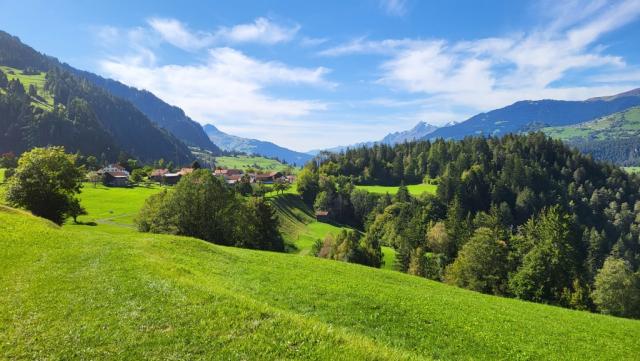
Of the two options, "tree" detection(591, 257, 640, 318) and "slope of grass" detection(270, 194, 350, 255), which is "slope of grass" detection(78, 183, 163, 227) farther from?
"tree" detection(591, 257, 640, 318)

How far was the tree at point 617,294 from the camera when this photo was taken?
225 feet

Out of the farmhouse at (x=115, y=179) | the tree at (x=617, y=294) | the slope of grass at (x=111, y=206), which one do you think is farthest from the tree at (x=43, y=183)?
the farmhouse at (x=115, y=179)

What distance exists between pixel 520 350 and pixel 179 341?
16.9 meters

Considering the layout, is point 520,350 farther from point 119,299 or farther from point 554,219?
point 554,219

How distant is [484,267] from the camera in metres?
75.8

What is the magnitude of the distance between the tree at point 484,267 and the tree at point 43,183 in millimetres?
75306

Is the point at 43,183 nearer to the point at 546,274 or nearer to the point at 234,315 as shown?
the point at 234,315

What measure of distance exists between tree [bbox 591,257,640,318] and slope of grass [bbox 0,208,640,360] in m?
51.4

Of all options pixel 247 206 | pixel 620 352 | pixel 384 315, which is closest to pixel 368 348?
pixel 384 315

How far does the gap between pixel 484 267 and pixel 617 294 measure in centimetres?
2228

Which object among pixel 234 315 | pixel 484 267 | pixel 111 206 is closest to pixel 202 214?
pixel 484 267

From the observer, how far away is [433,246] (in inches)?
4894

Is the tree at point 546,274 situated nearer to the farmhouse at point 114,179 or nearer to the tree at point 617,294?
the tree at point 617,294

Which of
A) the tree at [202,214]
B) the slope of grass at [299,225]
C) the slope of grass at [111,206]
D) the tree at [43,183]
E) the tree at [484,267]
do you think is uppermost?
the tree at [43,183]
